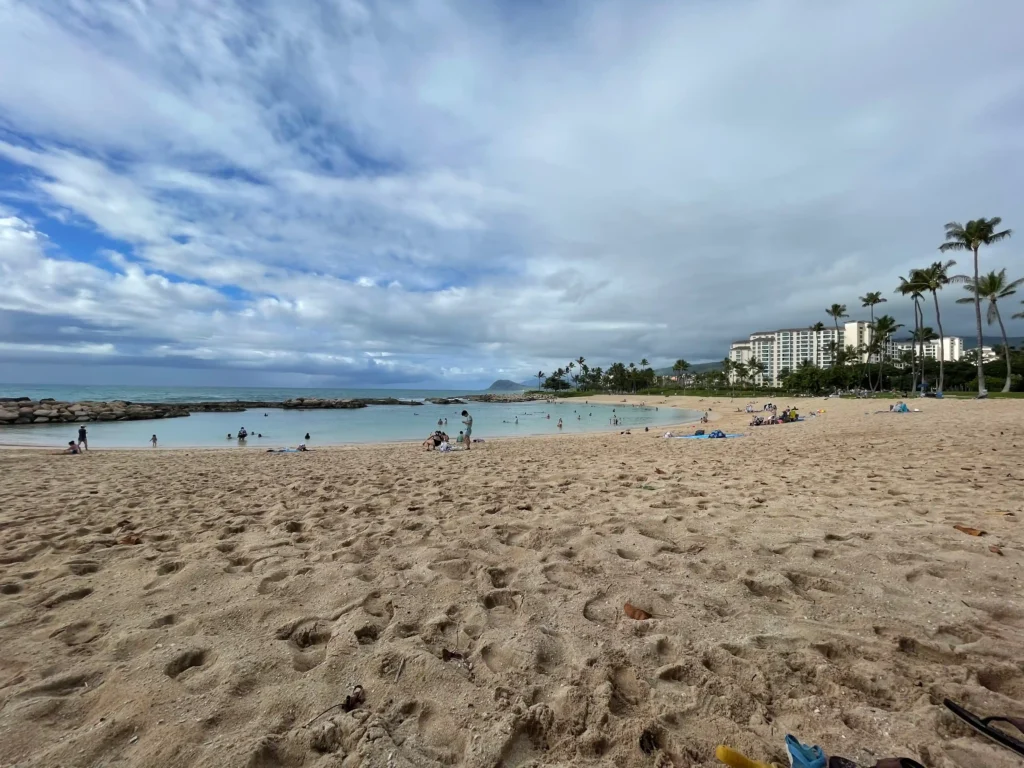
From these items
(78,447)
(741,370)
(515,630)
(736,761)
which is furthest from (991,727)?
(741,370)

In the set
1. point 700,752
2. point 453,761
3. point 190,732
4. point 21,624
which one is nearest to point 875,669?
point 700,752

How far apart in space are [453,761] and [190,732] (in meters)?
1.12

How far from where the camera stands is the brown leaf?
2844 mm

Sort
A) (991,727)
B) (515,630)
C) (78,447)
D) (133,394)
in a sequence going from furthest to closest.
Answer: (133,394)
(78,447)
(515,630)
(991,727)

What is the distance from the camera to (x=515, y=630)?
8.96 ft

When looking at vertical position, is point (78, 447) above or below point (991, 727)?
below

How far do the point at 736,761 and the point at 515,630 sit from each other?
4.28ft

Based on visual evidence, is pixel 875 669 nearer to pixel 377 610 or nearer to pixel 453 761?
pixel 453 761

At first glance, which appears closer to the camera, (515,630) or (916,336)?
(515,630)

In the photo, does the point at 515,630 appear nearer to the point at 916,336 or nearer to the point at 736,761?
the point at 736,761

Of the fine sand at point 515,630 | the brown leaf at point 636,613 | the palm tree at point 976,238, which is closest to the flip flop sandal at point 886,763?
the fine sand at point 515,630

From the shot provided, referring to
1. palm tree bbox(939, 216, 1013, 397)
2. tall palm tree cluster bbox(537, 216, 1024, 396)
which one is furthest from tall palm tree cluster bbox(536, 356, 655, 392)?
palm tree bbox(939, 216, 1013, 397)

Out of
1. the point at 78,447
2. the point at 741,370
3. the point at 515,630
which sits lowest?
the point at 78,447

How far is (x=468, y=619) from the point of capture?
288 cm
